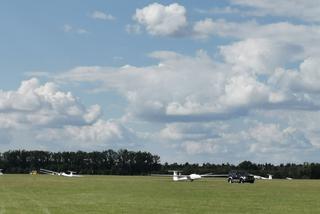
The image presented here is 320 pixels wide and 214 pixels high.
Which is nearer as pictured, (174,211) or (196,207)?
(174,211)

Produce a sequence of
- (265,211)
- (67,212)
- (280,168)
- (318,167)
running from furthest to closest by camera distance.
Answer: (280,168), (318,167), (265,211), (67,212)

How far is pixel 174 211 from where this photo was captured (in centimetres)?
2761

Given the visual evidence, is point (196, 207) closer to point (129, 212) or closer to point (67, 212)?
point (129, 212)

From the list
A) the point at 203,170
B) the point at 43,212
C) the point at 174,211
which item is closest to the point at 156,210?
the point at 174,211

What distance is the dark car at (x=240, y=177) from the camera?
84.1 meters

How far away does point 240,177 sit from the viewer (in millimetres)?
85000

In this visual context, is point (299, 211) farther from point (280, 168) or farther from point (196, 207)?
point (280, 168)

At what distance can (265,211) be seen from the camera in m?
28.7

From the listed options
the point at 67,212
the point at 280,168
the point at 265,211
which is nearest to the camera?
the point at 67,212

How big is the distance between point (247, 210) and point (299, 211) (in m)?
2.35

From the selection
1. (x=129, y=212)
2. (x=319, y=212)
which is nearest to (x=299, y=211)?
(x=319, y=212)

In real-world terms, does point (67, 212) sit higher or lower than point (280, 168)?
lower

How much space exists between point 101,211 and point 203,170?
539 feet

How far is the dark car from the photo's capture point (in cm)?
8412
